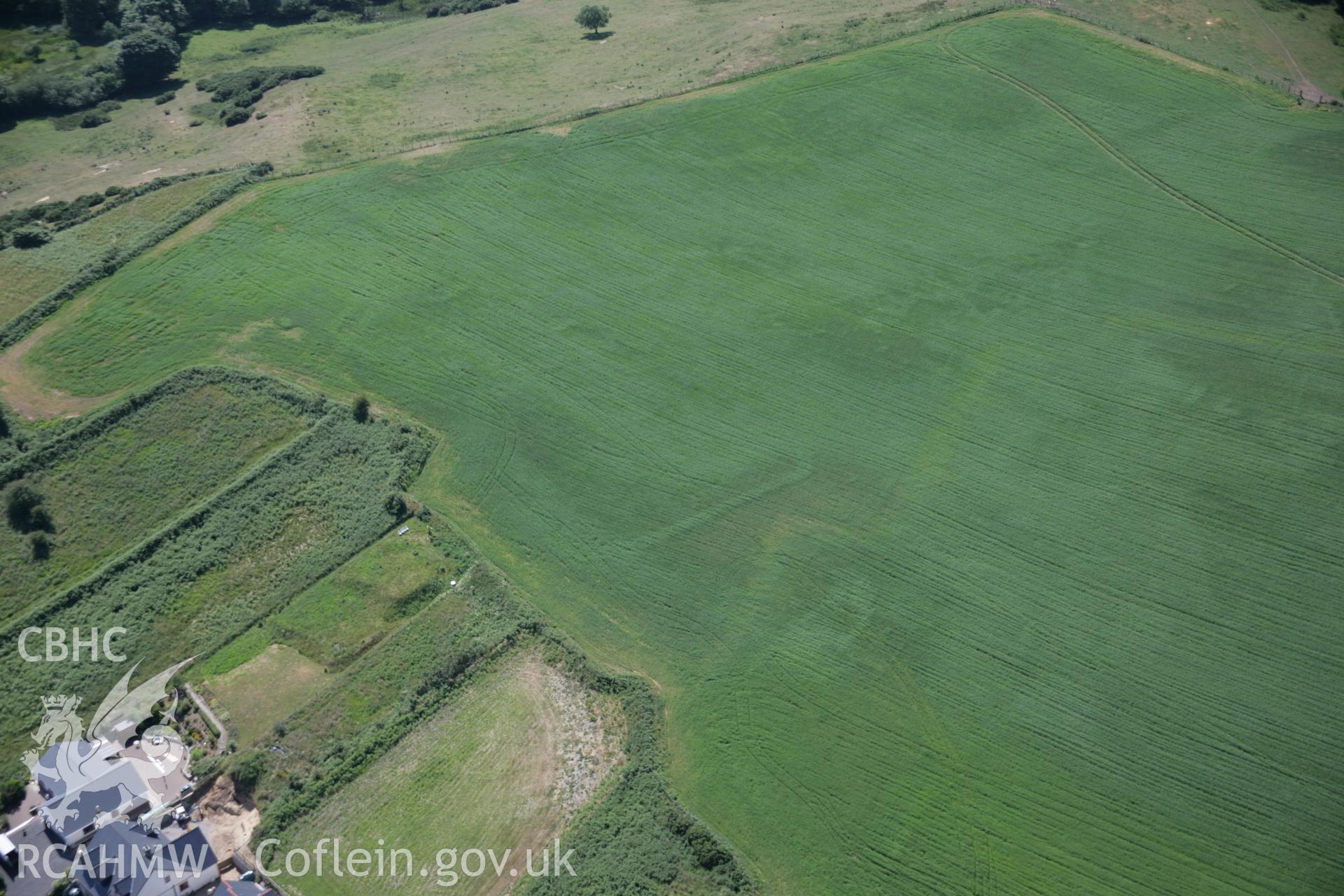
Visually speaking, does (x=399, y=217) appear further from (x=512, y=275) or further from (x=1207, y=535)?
(x=1207, y=535)

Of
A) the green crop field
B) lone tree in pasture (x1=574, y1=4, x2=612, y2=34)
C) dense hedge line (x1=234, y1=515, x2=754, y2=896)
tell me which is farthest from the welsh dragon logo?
lone tree in pasture (x1=574, y1=4, x2=612, y2=34)

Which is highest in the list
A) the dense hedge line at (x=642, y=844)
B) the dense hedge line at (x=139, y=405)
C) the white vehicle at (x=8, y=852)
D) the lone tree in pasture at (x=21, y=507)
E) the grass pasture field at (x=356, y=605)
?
the dense hedge line at (x=139, y=405)

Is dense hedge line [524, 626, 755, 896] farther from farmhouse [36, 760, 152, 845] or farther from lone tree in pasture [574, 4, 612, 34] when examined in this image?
lone tree in pasture [574, 4, 612, 34]

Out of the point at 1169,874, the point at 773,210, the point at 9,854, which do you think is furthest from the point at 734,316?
the point at 9,854

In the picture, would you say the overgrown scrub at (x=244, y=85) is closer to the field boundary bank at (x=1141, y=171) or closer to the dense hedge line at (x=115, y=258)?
the dense hedge line at (x=115, y=258)

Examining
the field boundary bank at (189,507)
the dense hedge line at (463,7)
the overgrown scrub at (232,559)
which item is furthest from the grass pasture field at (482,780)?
the dense hedge line at (463,7)
